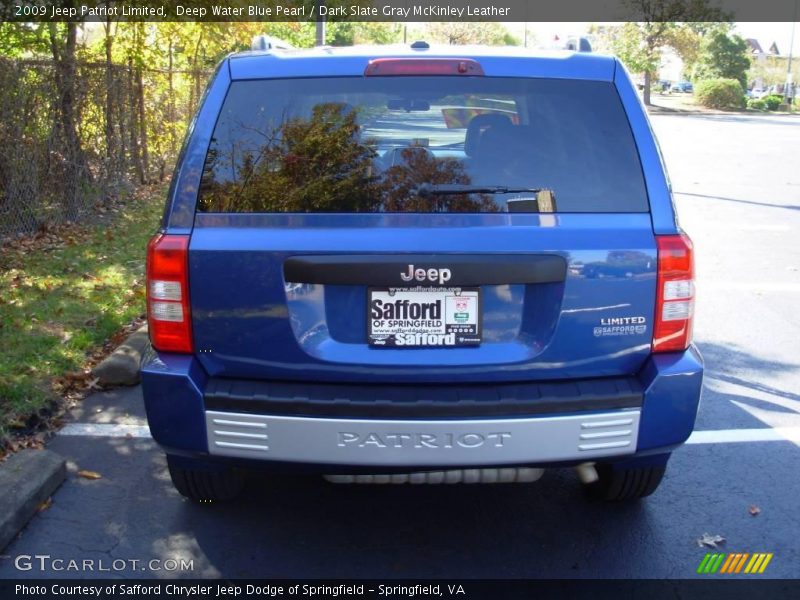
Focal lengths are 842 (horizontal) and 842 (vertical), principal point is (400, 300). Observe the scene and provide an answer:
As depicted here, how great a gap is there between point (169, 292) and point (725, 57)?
7102 centimetres

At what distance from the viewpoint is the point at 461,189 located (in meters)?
3.07

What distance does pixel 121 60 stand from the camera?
12.9 meters

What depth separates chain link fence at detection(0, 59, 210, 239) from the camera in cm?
895

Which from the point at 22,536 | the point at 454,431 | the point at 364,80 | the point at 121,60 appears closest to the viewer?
the point at 454,431

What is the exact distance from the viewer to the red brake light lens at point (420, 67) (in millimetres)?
3170

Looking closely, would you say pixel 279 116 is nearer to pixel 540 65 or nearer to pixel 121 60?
pixel 540 65

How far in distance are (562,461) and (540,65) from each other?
148 centimetres

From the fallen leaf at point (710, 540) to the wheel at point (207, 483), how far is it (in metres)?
2.03

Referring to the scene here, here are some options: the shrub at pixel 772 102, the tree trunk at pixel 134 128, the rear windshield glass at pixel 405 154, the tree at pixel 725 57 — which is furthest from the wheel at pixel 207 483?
the tree at pixel 725 57

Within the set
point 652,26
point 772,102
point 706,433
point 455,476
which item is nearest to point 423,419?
point 455,476

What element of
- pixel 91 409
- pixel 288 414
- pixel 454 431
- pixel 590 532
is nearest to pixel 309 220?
→ pixel 288 414

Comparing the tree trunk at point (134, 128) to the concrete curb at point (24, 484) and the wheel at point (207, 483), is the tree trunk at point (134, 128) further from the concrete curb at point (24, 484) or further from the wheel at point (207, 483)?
the wheel at point (207, 483)

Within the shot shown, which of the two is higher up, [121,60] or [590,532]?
[121,60]

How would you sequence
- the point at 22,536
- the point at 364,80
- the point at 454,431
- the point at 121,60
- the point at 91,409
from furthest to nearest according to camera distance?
the point at 121,60
the point at 91,409
the point at 22,536
the point at 364,80
the point at 454,431
